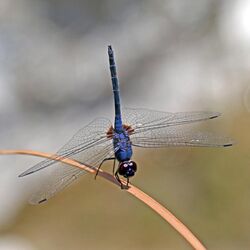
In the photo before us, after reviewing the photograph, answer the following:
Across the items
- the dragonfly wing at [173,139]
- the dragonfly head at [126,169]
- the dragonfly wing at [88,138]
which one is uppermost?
the dragonfly wing at [88,138]

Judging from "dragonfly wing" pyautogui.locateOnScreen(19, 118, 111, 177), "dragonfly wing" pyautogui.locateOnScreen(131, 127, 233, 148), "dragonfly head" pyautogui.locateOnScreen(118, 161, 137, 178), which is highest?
"dragonfly wing" pyautogui.locateOnScreen(19, 118, 111, 177)

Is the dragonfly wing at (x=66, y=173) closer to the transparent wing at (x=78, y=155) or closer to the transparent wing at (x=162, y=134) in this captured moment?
the transparent wing at (x=78, y=155)

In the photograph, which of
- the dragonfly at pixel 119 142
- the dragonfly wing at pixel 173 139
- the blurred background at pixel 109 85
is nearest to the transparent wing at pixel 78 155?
the dragonfly at pixel 119 142

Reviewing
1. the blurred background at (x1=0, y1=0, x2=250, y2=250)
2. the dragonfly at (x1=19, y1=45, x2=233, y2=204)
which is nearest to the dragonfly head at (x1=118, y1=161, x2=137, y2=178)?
the dragonfly at (x1=19, y1=45, x2=233, y2=204)

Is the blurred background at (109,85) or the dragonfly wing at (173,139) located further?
the blurred background at (109,85)

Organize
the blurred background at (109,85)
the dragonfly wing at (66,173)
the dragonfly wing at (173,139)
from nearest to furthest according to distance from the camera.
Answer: the dragonfly wing at (66,173) → the dragonfly wing at (173,139) → the blurred background at (109,85)

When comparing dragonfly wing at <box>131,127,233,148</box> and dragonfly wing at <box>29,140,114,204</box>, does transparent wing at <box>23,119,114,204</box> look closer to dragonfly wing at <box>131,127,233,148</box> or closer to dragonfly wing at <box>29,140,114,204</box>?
dragonfly wing at <box>29,140,114,204</box>

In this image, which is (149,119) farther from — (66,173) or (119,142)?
(66,173)

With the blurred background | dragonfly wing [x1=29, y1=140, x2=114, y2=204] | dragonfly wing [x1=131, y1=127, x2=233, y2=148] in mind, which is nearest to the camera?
dragonfly wing [x1=29, y1=140, x2=114, y2=204]
